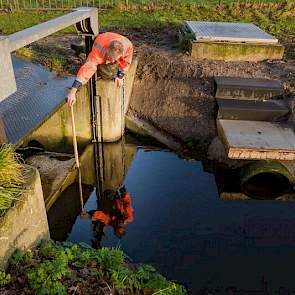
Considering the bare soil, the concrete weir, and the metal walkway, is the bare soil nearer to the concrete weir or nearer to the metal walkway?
the concrete weir

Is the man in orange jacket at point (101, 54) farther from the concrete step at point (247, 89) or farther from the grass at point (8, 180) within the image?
the concrete step at point (247, 89)

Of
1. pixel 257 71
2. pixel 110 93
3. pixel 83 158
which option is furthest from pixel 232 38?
pixel 83 158

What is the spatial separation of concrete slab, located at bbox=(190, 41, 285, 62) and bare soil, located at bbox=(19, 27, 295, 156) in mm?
242

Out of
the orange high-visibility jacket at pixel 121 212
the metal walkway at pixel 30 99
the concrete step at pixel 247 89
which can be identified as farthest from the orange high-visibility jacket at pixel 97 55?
the concrete step at pixel 247 89

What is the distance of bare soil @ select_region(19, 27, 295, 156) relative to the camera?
8.97 m

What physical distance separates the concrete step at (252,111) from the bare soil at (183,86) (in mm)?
633

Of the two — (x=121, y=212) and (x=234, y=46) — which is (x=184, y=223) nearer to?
(x=121, y=212)

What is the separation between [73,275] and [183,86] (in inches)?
261

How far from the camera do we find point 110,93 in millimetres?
8281

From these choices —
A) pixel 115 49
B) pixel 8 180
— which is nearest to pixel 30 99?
pixel 115 49

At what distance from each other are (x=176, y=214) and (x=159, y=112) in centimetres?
344

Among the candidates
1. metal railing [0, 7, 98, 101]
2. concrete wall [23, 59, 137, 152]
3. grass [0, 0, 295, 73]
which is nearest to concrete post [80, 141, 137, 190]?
concrete wall [23, 59, 137, 152]

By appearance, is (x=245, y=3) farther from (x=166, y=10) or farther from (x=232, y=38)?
(x=232, y=38)

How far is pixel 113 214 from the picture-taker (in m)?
7.18
